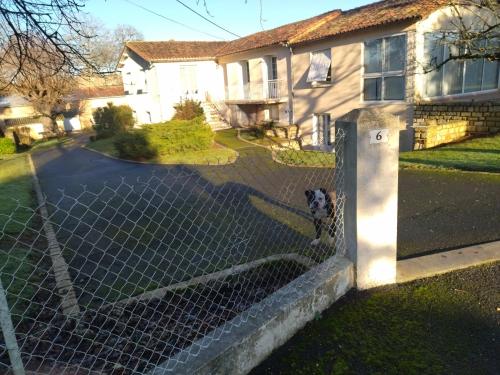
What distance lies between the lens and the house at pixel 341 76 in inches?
531

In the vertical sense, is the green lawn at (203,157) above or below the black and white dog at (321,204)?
below

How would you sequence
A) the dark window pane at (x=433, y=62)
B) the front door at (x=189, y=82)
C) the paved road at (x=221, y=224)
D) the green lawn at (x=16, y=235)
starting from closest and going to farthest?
the green lawn at (x=16, y=235), the paved road at (x=221, y=224), the dark window pane at (x=433, y=62), the front door at (x=189, y=82)

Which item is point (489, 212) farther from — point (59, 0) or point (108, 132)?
point (108, 132)

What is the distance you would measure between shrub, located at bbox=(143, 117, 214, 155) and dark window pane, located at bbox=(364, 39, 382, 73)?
7404 mm

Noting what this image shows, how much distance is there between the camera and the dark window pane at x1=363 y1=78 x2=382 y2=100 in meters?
15.1

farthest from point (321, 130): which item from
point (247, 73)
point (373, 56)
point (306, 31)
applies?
point (247, 73)

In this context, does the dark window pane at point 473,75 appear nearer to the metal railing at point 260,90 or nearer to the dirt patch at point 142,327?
the metal railing at point 260,90

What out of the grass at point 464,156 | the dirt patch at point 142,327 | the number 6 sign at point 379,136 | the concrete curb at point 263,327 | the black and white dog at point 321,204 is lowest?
the grass at point 464,156

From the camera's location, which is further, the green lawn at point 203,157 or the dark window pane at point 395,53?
the green lawn at point 203,157

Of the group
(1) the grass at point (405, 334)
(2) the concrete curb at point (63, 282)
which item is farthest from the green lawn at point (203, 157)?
(1) the grass at point (405, 334)

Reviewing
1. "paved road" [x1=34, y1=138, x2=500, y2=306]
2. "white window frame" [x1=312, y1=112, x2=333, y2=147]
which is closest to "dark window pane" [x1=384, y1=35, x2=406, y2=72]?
"white window frame" [x1=312, y1=112, x2=333, y2=147]

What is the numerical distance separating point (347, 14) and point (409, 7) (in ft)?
17.2

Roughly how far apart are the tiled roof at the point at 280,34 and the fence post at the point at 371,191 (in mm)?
Result: 17356

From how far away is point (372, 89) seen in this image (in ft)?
50.5
